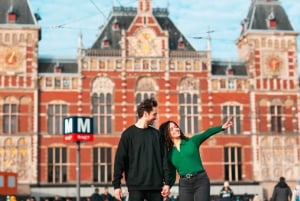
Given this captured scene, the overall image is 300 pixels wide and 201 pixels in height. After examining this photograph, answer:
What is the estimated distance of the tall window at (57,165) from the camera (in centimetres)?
3559

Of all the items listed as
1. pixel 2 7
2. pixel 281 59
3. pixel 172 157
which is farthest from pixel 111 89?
pixel 172 157

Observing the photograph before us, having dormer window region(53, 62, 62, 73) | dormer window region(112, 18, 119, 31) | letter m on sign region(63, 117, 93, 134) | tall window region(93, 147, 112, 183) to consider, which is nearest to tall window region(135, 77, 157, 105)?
dormer window region(112, 18, 119, 31)

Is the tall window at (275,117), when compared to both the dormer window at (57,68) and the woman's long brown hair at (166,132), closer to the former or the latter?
the dormer window at (57,68)

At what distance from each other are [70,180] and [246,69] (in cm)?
1230

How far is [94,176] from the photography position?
3606 centimetres

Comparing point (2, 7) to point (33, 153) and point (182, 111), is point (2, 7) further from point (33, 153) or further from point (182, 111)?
point (182, 111)

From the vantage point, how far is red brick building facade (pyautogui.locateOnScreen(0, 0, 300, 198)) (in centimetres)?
3553

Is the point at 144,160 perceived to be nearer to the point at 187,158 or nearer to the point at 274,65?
the point at 187,158

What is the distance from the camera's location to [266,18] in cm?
3941

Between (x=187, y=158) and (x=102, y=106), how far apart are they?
29140 millimetres

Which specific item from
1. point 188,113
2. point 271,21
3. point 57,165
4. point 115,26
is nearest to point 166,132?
point 57,165

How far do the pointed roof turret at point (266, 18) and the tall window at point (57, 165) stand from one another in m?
13.1

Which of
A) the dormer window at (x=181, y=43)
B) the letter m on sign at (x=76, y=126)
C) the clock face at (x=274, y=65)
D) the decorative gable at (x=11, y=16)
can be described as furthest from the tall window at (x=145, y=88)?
the letter m on sign at (x=76, y=126)

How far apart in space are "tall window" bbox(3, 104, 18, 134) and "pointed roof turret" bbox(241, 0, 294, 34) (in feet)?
47.0
